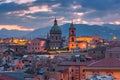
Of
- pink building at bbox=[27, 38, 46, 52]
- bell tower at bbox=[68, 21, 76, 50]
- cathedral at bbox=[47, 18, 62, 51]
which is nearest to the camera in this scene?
bell tower at bbox=[68, 21, 76, 50]

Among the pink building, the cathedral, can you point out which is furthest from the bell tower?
the pink building

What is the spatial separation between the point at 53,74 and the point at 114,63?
675cm

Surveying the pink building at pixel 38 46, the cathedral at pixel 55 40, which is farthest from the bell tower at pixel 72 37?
the pink building at pixel 38 46

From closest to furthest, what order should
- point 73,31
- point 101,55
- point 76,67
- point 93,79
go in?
point 93,79
point 76,67
point 101,55
point 73,31

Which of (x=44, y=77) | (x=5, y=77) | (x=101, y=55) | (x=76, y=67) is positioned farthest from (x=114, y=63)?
(x=101, y=55)

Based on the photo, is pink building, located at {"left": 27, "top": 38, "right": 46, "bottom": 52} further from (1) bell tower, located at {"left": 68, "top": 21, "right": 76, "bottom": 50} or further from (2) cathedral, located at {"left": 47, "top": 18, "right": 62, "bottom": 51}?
(1) bell tower, located at {"left": 68, "top": 21, "right": 76, "bottom": 50}

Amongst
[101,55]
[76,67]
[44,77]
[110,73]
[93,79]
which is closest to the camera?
[93,79]

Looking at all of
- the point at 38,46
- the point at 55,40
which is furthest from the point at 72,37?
the point at 38,46

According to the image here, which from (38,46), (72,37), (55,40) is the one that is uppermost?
(72,37)

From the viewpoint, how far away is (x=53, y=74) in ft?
125

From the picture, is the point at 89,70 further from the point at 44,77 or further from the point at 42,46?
the point at 42,46

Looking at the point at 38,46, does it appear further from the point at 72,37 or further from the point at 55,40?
the point at 72,37

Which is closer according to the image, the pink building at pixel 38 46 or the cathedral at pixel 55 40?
the cathedral at pixel 55 40

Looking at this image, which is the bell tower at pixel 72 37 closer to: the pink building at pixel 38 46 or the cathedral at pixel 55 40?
the cathedral at pixel 55 40
